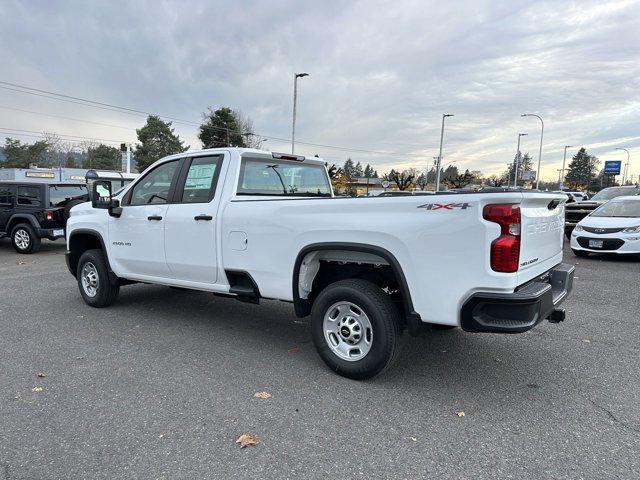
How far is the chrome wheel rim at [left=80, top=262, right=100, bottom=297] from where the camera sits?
5941 mm

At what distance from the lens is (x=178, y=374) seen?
3.89 m

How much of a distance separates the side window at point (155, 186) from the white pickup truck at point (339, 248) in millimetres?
19

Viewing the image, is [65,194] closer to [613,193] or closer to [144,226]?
[144,226]

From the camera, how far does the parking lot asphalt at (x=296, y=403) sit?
2.66 meters

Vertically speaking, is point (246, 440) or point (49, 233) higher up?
point (49, 233)

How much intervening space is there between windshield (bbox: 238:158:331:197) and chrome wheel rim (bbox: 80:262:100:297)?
272 cm

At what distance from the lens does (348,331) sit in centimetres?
371

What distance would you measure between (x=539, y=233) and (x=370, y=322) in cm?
149

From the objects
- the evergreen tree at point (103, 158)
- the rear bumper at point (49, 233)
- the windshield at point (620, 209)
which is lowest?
the rear bumper at point (49, 233)

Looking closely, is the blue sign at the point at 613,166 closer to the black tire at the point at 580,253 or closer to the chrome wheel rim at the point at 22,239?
the black tire at the point at 580,253

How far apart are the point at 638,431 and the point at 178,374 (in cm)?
354

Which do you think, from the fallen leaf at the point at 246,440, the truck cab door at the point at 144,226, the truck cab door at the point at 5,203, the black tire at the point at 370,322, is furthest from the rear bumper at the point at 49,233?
the fallen leaf at the point at 246,440

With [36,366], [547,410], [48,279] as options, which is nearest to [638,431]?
[547,410]

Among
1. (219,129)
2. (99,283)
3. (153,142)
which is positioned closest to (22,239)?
(99,283)
